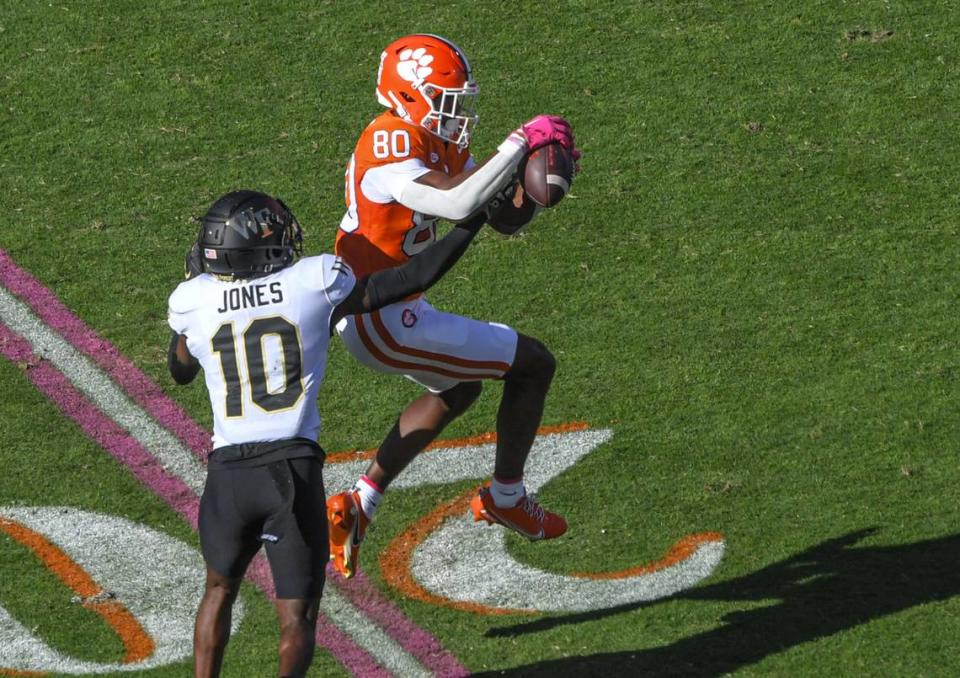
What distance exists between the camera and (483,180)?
19.7ft

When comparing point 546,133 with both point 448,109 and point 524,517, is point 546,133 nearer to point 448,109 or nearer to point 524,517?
point 448,109

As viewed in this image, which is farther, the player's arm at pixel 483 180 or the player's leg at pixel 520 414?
the player's leg at pixel 520 414

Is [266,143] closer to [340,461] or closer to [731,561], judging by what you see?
[340,461]

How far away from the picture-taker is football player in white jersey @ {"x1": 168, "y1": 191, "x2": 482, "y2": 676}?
209 inches

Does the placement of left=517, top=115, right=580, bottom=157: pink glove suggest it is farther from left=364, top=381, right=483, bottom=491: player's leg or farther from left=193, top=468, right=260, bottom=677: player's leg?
left=193, top=468, right=260, bottom=677: player's leg

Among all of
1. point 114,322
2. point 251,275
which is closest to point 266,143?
point 114,322

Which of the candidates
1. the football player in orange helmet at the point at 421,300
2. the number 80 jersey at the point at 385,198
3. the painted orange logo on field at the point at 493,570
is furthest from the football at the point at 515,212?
the painted orange logo on field at the point at 493,570

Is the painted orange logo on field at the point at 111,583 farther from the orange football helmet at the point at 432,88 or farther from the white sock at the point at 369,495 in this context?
the orange football helmet at the point at 432,88

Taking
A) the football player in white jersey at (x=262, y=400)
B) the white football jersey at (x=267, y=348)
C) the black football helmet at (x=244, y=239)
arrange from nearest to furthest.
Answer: the football player in white jersey at (x=262, y=400), the white football jersey at (x=267, y=348), the black football helmet at (x=244, y=239)

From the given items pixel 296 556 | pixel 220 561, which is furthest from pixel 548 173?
pixel 220 561

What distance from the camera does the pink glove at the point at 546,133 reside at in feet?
19.9

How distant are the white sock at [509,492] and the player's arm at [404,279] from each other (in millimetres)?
1205

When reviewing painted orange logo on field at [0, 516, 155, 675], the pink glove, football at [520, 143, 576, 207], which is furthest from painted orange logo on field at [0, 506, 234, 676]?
the pink glove

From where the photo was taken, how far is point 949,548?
22.2 feet
